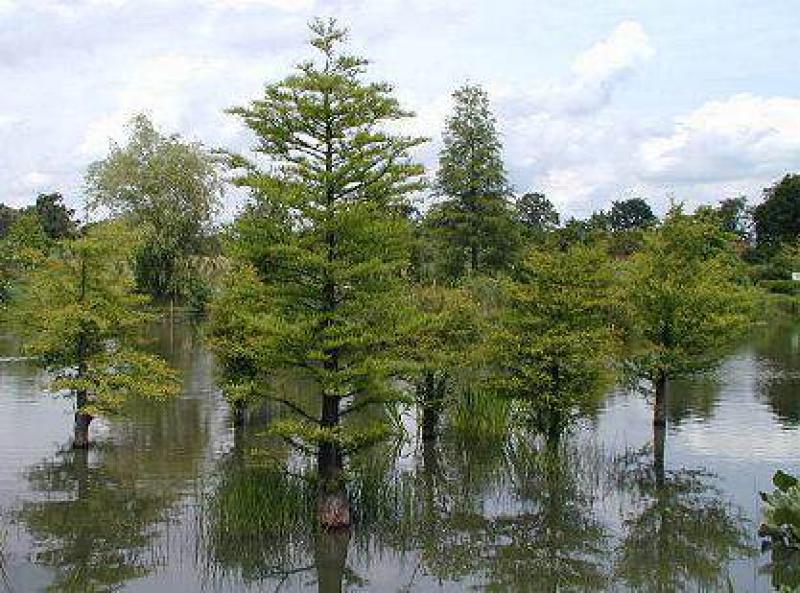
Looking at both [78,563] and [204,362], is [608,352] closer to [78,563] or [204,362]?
[78,563]

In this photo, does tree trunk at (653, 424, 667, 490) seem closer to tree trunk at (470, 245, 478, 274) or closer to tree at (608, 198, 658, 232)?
tree trunk at (470, 245, 478, 274)

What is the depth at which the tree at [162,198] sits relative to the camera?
50000mm

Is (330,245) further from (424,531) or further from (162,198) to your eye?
(162,198)

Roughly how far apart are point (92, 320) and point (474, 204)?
28457 millimetres

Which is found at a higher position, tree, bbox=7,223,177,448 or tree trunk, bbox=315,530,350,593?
tree, bbox=7,223,177,448

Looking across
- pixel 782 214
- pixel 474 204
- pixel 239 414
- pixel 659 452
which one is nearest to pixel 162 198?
pixel 474 204

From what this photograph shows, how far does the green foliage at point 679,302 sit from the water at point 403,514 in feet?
7.54

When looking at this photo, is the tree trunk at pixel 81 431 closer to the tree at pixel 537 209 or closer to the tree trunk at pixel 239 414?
the tree trunk at pixel 239 414

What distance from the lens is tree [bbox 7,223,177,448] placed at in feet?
62.0

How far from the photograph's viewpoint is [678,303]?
1966 centimetres

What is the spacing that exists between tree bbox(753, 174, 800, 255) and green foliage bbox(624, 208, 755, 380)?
6488 cm

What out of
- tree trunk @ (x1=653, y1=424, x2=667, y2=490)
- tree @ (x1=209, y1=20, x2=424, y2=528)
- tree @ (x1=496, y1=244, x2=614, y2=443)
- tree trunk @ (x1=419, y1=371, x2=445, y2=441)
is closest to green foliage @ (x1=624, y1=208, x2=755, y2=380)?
tree trunk @ (x1=653, y1=424, x2=667, y2=490)

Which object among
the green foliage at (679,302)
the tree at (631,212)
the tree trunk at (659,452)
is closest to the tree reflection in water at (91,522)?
the tree trunk at (659,452)

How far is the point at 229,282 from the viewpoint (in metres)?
19.9
